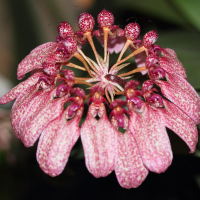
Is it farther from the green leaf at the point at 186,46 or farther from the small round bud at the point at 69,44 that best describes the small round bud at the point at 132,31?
the green leaf at the point at 186,46

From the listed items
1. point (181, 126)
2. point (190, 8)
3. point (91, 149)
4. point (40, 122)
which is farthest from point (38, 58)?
point (190, 8)

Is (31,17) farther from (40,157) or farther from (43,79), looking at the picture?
(40,157)

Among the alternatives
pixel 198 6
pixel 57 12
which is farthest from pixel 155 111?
pixel 57 12

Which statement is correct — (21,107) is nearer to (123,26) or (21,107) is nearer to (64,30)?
(64,30)

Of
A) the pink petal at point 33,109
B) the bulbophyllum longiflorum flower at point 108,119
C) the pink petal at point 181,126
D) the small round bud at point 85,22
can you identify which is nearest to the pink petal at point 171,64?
the bulbophyllum longiflorum flower at point 108,119

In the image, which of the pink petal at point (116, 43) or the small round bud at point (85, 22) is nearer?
the small round bud at point (85, 22)
